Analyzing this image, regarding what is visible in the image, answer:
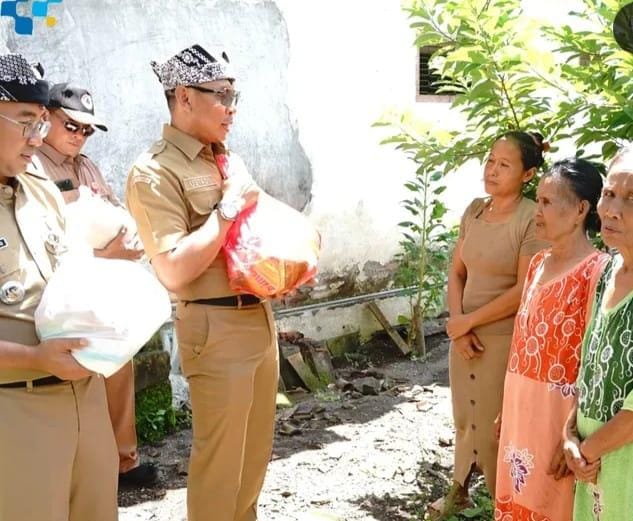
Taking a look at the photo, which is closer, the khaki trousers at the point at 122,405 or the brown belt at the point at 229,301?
the brown belt at the point at 229,301

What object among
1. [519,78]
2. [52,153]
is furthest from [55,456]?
[519,78]

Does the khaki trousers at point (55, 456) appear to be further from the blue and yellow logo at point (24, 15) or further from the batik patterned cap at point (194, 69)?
the blue and yellow logo at point (24, 15)

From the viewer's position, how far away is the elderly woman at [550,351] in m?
2.67

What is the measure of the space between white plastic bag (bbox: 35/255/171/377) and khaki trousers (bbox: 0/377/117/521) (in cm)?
18

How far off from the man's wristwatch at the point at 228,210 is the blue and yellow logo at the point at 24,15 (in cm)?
230

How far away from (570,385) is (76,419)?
5.18ft

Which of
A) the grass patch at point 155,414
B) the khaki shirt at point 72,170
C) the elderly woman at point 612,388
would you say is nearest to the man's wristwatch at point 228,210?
the khaki shirt at point 72,170

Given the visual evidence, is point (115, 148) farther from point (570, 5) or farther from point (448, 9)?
point (570, 5)

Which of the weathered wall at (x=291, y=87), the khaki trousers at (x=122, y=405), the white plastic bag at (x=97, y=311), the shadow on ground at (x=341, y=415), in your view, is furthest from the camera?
the weathered wall at (x=291, y=87)

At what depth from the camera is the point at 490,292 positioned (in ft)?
11.4

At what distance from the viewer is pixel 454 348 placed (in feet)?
11.9

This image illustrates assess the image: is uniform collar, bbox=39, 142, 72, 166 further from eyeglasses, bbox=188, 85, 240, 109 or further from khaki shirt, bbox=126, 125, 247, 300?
eyeglasses, bbox=188, 85, 240, 109

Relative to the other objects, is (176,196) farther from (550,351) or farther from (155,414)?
(155,414)

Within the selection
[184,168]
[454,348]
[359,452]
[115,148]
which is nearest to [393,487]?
[359,452]
